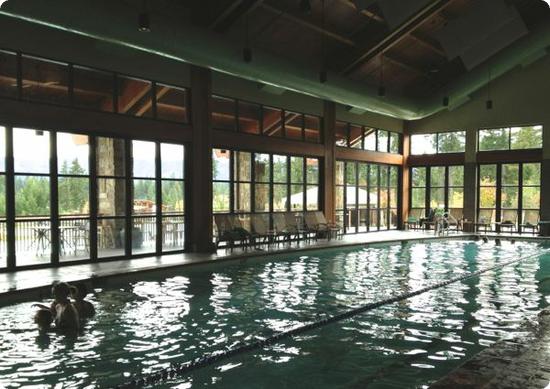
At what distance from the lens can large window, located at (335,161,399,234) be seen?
54.8 feet

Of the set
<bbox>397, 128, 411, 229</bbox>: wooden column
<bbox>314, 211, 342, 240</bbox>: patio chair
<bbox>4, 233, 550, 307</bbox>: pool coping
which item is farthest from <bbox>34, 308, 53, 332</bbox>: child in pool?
<bbox>397, 128, 411, 229</bbox>: wooden column

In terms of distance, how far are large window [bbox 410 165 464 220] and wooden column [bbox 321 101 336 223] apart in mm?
5352

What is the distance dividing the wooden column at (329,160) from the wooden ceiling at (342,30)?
4.89 ft

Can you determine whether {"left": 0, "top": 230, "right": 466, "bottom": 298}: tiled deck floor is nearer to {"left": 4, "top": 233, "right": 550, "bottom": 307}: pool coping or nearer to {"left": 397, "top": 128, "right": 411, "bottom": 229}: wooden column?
{"left": 4, "top": 233, "right": 550, "bottom": 307}: pool coping

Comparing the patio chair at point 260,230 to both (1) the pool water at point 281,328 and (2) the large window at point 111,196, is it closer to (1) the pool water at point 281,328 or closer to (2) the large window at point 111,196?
(1) the pool water at point 281,328

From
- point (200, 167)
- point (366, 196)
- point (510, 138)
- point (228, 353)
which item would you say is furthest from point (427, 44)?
point (228, 353)

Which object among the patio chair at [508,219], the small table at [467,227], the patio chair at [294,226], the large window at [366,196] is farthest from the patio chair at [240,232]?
the patio chair at [508,219]

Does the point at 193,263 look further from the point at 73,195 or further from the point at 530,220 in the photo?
the point at 530,220

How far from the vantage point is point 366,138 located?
1772 cm

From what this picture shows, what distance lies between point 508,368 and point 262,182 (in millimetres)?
10517

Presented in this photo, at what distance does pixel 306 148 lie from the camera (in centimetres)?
1481

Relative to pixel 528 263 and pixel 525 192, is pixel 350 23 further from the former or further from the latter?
pixel 525 192

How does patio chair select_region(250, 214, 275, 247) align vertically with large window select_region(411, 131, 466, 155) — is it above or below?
below

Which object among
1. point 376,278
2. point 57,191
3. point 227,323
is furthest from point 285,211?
point 227,323
